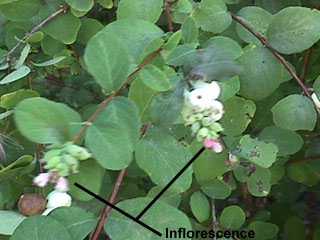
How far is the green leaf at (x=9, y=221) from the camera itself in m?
1.12

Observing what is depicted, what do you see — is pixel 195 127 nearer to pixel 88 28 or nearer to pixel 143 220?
pixel 143 220

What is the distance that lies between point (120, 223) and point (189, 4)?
0.37 m

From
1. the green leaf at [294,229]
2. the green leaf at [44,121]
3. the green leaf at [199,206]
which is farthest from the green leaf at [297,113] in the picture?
the green leaf at [294,229]

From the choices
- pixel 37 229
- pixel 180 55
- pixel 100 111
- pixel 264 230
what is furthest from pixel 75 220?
pixel 264 230

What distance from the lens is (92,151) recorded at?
3.11 ft

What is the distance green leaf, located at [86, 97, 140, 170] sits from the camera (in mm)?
953

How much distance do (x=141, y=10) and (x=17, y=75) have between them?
22 cm

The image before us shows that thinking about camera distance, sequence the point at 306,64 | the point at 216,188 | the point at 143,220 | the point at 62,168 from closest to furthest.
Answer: the point at 62,168 < the point at 143,220 < the point at 216,188 < the point at 306,64

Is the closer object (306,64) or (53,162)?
(53,162)

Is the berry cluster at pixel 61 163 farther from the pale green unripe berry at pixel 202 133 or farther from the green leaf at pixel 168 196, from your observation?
the green leaf at pixel 168 196

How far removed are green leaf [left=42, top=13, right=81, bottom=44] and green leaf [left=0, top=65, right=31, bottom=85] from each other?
91mm

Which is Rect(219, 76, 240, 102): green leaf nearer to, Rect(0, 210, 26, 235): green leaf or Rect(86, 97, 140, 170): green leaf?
Rect(86, 97, 140, 170): green leaf

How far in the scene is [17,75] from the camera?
1193 mm

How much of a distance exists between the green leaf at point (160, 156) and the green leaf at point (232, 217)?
306 millimetres
